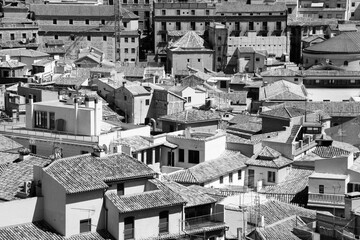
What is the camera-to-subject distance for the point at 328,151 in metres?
39.7

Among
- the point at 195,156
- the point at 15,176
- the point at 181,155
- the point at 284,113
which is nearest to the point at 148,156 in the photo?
the point at 181,155

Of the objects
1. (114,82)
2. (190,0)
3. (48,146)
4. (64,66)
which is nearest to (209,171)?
(48,146)

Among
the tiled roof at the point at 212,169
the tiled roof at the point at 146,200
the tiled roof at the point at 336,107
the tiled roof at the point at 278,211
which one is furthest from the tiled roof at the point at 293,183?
the tiled roof at the point at 336,107

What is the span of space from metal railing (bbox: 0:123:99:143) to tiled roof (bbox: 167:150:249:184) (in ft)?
10.1

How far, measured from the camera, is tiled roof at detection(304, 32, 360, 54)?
2680 inches

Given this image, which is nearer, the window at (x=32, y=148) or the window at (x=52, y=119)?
the window at (x=32, y=148)

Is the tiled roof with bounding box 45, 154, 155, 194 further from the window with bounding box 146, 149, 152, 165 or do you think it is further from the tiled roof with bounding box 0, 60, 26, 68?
the tiled roof with bounding box 0, 60, 26, 68

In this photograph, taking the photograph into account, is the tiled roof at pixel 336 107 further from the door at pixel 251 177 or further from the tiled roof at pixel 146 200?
the tiled roof at pixel 146 200

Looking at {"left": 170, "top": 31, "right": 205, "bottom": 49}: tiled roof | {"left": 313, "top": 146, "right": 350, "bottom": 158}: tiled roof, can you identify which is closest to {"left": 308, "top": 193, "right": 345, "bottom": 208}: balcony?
{"left": 313, "top": 146, "right": 350, "bottom": 158}: tiled roof

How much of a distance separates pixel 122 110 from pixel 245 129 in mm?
6501

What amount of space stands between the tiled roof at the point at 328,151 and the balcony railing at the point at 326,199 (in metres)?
4.12

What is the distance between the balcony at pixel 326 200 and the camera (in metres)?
33.9

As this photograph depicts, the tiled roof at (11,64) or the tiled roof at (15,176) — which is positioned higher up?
the tiled roof at (15,176)

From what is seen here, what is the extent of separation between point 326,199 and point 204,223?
23.7 feet
